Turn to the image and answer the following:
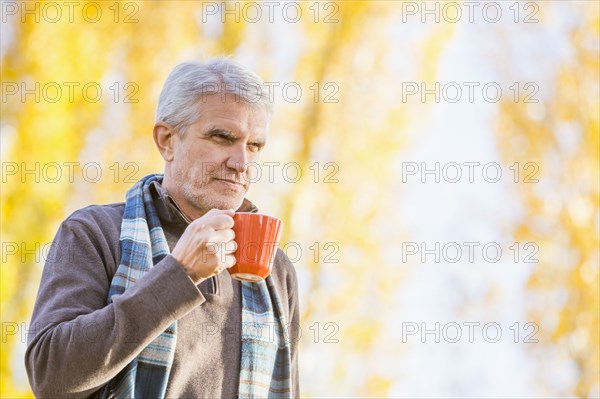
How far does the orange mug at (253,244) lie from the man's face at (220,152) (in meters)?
0.20

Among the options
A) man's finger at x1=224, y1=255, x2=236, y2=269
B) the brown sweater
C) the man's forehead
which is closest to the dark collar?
the brown sweater

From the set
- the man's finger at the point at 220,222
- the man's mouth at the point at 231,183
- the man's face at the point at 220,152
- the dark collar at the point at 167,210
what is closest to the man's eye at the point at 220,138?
the man's face at the point at 220,152

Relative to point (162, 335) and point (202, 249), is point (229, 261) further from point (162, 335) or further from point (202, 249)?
point (162, 335)

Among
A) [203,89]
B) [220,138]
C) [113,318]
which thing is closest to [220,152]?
[220,138]

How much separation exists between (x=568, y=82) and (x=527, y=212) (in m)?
1.32

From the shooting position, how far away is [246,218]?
1.76m

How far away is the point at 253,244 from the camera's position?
1772 millimetres

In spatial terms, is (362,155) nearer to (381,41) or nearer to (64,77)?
(381,41)

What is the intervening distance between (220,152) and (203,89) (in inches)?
7.3

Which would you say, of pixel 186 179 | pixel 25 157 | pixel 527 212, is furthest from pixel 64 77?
pixel 527 212

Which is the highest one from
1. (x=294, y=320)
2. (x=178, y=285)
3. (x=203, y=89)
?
(x=203, y=89)

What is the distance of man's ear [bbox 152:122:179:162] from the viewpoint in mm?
2109

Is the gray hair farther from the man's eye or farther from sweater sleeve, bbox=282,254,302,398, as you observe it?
sweater sleeve, bbox=282,254,302,398

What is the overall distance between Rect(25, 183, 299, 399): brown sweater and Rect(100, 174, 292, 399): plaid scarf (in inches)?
1.0
